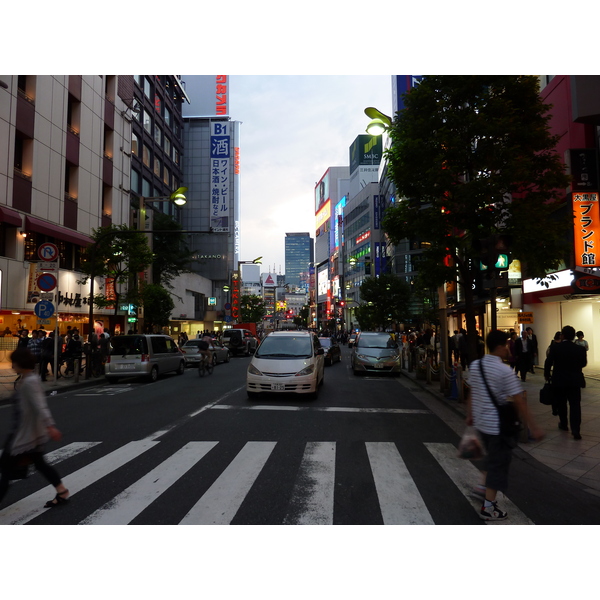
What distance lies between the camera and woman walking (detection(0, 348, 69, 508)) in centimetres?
455

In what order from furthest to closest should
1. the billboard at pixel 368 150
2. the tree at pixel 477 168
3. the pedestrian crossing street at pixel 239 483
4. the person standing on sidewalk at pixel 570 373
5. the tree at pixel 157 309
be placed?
the billboard at pixel 368 150 < the tree at pixel 157 309 < the tree at pixel 477 168 < the person standing on sidewalk at pixel 570 373 < the pedestrian crossing street at pixel 239 483

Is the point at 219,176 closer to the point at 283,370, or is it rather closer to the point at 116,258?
the point at 116,258

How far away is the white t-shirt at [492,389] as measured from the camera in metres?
4.52

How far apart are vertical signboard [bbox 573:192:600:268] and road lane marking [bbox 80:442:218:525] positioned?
1338cm

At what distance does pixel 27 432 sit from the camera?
4.64 m

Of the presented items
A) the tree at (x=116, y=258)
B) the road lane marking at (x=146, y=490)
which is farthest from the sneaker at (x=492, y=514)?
the tree at (x=116, y=258)

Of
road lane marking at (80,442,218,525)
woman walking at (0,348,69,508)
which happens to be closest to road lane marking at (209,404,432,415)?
road lane marking at (80,442,218,525)

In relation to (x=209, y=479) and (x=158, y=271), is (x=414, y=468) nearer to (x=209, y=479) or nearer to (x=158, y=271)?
(x=209, y=479)

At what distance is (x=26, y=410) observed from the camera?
470 cm

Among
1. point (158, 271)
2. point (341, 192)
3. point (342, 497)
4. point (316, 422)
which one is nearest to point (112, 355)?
point (316, 422)

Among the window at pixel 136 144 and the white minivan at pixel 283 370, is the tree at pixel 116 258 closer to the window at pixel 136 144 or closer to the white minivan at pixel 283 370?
the white minivan at pixel 283 370

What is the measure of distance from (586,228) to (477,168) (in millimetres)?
6742

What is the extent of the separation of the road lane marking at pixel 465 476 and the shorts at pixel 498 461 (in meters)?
0.37

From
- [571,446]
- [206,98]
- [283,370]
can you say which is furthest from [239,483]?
[206,98]
